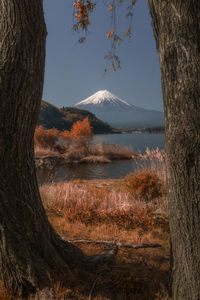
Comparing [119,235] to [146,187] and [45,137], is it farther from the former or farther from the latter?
[45,137]

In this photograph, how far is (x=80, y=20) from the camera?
4.38 metres

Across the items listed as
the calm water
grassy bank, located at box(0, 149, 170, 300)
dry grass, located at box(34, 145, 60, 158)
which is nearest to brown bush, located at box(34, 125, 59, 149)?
dry grass, located at box(34, 145, 60, 158)

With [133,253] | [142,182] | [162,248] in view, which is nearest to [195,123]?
[133,253]

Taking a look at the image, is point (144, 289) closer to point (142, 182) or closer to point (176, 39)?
point (176, 39)

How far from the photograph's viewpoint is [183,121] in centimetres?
202

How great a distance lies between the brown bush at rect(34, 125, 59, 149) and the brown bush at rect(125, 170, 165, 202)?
808 inches

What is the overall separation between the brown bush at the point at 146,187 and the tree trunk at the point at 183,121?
466cm

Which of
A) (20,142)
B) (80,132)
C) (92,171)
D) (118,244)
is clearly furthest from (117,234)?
(80,132)

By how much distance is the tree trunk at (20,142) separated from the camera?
2.05 meters

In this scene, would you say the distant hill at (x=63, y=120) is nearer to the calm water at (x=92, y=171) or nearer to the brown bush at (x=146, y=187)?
the calm water at (x=92, y=171)

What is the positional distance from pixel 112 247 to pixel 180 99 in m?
2.78

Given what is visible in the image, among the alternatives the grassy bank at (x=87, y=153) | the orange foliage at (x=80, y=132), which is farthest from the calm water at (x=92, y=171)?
the orange foliage at (x=80, y=132)

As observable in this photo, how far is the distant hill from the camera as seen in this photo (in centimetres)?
6825

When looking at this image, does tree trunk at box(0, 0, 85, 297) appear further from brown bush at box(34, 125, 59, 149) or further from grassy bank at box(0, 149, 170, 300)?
brown bush at box(34, 125, 59, 149)
